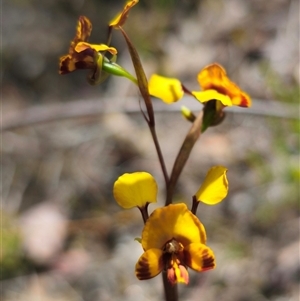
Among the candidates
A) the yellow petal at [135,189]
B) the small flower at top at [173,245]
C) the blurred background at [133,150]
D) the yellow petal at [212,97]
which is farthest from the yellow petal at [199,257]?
the blurred background at [133,150]

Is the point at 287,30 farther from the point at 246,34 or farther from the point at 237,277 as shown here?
the point at 237,277

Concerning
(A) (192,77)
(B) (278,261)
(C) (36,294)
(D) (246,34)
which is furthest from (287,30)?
(C) (36,294)

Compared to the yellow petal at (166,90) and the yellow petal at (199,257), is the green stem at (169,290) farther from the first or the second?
the yellow petal at (166,90)

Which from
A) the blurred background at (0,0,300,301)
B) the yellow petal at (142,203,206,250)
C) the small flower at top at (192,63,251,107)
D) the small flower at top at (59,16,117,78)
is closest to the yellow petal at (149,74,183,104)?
the small flower at top at (192,63,251,107)

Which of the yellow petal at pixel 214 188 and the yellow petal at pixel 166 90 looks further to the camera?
the yellow petal at pixel 166 90

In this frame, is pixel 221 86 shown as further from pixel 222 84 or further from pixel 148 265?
pixel 148 265

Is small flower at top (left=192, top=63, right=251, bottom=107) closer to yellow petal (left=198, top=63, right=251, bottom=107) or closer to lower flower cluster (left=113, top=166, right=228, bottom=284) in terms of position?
yellow petal (left=198, top=63, right=251, bottom=107)
